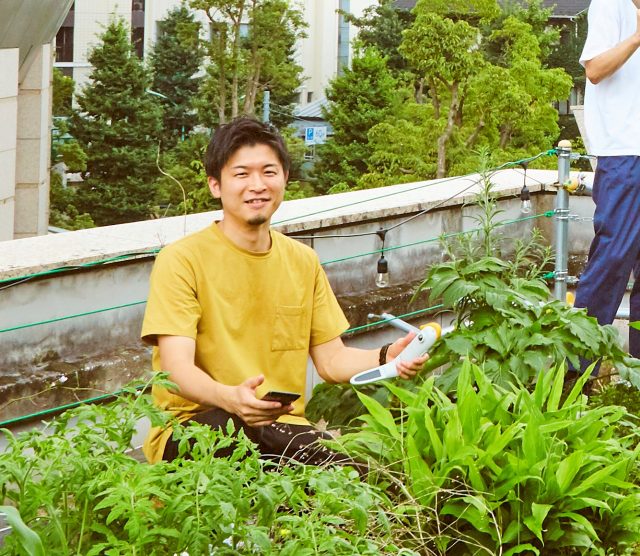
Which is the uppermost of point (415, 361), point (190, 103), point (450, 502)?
point (190, 103)

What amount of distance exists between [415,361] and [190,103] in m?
53.4

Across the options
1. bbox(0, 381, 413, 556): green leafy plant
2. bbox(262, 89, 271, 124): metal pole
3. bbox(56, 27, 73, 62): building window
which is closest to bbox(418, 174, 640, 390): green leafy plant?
bbox(0, 381, 413, 556): green leafy plant

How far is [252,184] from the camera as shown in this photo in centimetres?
334

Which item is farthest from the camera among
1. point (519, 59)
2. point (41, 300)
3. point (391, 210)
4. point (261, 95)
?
point (261, 95)

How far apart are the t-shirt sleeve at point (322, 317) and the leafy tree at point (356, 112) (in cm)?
4515

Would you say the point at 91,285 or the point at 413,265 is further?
the point at 413,265

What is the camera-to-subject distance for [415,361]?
321cm

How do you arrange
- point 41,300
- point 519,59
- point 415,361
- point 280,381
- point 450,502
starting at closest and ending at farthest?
point 450,502 < point 415,361 < point 280,381 < point 41,300 < point 519,59

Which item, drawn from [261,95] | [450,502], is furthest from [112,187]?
[450,502]

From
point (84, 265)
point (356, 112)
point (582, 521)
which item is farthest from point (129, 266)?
point (356, 112)

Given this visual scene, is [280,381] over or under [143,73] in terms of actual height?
under

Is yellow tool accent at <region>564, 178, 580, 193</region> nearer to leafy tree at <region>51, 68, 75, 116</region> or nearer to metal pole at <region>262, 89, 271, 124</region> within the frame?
leafy tree at <region>51, 68, 75, 116</region>

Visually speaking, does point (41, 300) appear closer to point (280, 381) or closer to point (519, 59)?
point (280, 381)

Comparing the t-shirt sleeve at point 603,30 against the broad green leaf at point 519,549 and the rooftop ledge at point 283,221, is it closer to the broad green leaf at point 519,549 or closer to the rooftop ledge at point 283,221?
the rooftop ledge at point 283,221
